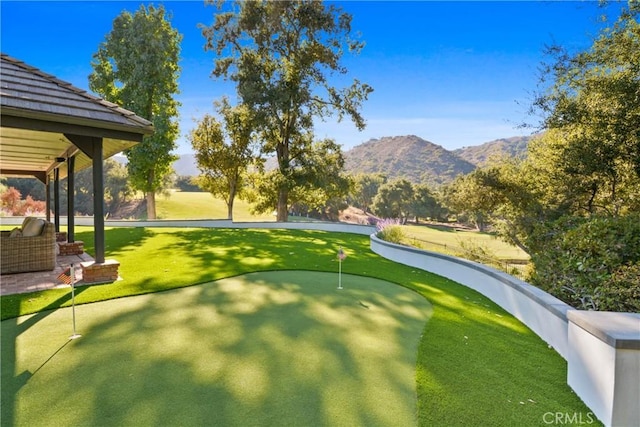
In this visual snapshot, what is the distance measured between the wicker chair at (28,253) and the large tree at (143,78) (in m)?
13.3

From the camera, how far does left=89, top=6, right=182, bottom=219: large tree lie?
1928cm

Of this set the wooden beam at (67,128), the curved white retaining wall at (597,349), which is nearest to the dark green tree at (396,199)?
the curved white retaining wall at (597,349)

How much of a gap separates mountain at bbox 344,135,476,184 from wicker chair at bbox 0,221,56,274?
9473 cm

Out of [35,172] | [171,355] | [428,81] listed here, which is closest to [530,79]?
[171,355]

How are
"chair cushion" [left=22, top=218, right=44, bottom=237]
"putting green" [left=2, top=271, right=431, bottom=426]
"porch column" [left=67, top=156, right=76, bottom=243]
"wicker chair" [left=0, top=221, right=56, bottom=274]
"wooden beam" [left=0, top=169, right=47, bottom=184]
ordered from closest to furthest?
"putting green" [left=2, top=271, right=431, bottom=426], "wicker chair" [left=0, top=221, right=56, bottom=274], "chair cushion" [left=22, top=218, right=44, bottom=237], "porch column" [left=67, top=156, right=76, bottom=243], "wooden beam" [left=0, top=169, right=47, bottom=184]

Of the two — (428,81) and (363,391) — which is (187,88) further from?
(363,391)

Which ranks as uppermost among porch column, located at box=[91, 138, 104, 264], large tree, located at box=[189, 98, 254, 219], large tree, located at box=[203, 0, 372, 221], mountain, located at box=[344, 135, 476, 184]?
mountain, located at box=[344, 135, 476, 184]

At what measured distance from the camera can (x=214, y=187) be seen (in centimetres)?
2727

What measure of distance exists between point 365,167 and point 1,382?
410 ft

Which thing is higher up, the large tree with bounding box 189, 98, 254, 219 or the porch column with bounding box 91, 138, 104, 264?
the large tree with bounding box 189, 98, 254, 219

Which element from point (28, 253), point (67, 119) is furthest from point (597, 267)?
point (28, 253)

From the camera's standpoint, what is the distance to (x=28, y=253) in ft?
22.8

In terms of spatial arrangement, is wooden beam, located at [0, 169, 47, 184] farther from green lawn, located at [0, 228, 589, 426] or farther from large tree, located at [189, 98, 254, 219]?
large tree, located at [189, 98, 254, 219]

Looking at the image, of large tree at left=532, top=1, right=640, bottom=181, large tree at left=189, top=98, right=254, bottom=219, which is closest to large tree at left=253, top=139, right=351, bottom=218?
large tree at left=189, top=98, right=254, bottom=219
